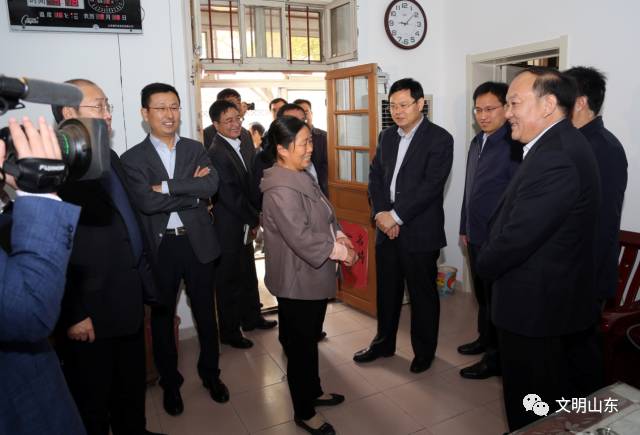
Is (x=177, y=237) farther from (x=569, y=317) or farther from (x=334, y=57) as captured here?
(x=334, y=57)

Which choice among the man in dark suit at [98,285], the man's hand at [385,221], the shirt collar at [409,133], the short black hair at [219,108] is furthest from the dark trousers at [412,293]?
the man in dark suit at [98,285]

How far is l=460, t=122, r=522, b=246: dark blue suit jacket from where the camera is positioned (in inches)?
97.7

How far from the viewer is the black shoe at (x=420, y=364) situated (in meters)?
2.69

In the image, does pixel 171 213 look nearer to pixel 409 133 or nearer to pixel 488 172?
Result: pixel 409 133

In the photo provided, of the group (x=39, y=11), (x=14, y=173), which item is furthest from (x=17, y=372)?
(x=39, y=11)

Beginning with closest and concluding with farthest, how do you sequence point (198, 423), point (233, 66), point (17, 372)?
point (17, 372)
point (198, 423)
point (233, 66)

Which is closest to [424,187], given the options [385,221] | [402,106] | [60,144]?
[385,221]

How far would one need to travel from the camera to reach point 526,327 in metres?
1.63

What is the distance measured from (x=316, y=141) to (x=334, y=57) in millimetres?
708

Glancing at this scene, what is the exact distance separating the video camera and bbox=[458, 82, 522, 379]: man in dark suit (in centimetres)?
208

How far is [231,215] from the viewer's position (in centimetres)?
306

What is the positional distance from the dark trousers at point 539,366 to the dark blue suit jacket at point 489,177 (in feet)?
2.73

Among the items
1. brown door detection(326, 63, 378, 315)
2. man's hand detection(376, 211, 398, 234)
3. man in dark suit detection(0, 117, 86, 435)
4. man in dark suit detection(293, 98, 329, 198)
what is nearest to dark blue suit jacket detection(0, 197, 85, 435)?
man in dark suit detection(0, 117, 86, 435)

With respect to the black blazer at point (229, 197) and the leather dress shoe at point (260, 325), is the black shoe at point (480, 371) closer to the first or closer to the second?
the leather dress shoe at point (260, 325)
